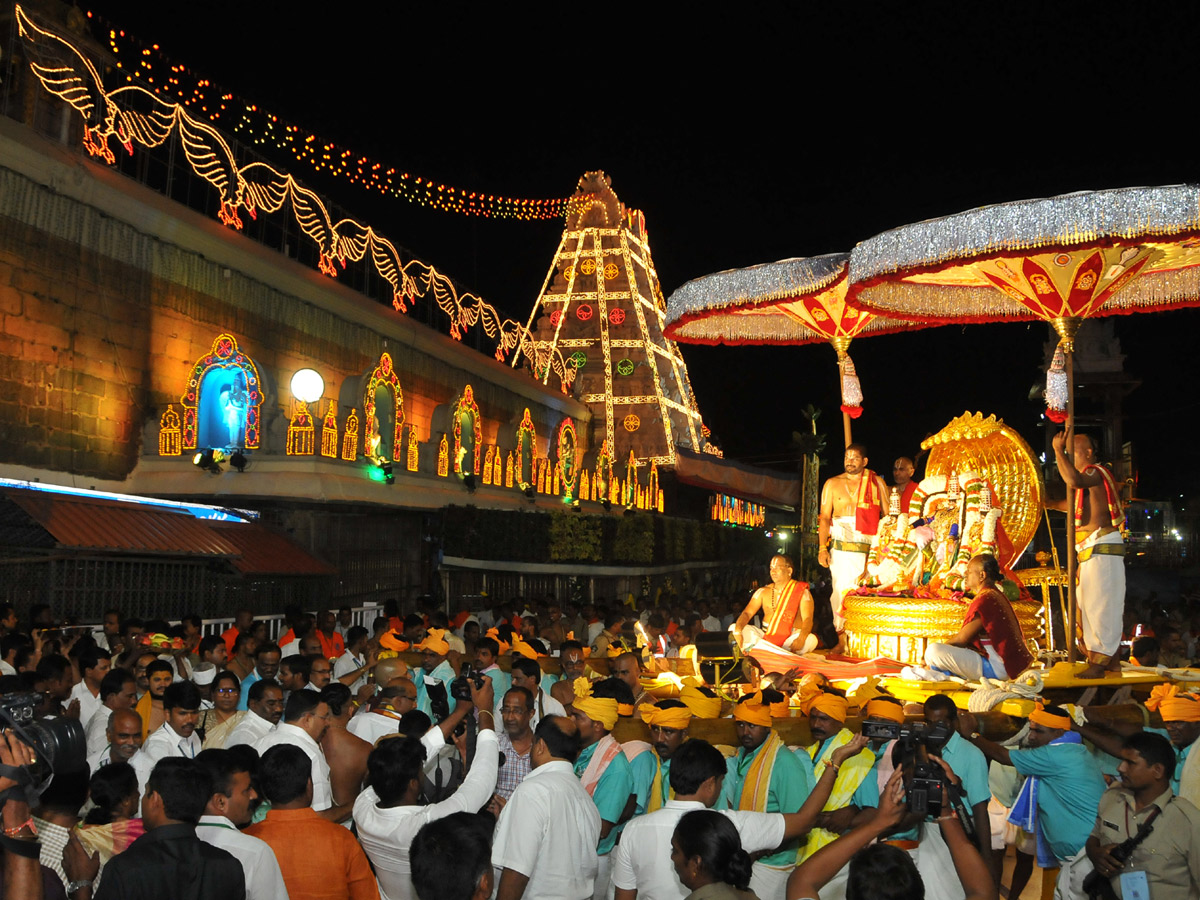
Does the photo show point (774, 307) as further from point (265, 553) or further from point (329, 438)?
point (329, 438)

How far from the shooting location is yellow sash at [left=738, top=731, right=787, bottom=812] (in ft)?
17.2

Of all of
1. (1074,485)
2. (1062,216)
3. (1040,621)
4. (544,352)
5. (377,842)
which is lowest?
(377,842)

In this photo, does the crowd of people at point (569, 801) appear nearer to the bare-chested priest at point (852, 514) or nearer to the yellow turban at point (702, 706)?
the yellow turban at point (702, 706)

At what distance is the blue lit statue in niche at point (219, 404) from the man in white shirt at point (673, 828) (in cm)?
1474

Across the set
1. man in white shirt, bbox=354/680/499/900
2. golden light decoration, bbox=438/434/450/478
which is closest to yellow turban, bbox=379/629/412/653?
man in white shirt, bbox=354/680/499/900

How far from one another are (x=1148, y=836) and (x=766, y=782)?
164cm

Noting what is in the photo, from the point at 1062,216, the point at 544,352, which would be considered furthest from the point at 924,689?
the point at 544,352

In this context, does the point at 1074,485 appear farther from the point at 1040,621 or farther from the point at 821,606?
the point at 821,606

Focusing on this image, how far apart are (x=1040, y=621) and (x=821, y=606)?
35.7 feet

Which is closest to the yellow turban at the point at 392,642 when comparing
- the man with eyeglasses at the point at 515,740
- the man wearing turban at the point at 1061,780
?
the man with eyeglasses at the point at 515,740

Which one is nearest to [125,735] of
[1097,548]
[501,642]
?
[501,642]

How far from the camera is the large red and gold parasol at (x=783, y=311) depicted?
11773 mm

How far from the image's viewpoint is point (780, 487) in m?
39.4

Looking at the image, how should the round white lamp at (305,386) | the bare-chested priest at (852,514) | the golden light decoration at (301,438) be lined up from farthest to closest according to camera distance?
the round white lamp at (305,386) → the golden light decoration at (301,438) → the bare-chested priest at (852,514)
